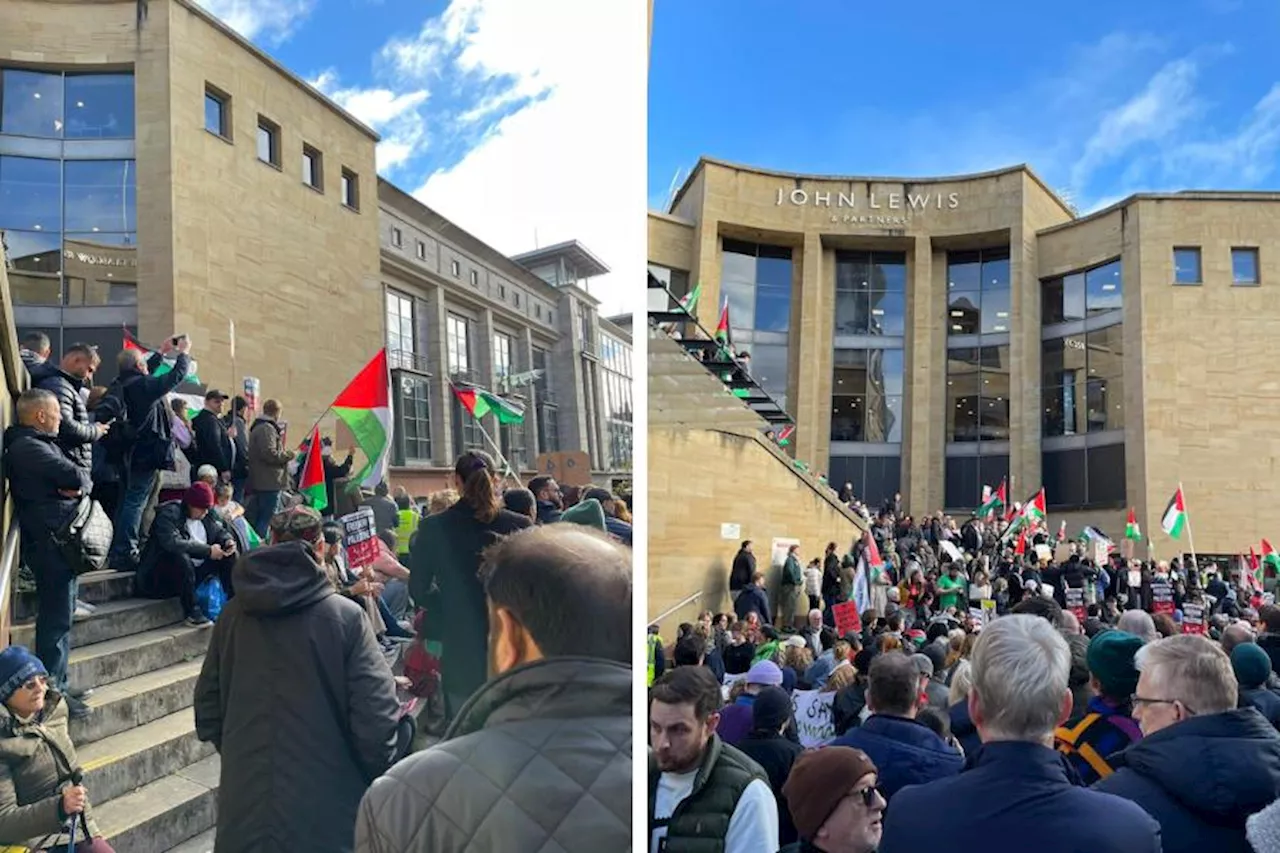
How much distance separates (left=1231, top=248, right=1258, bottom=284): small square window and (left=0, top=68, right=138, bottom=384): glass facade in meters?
32.5

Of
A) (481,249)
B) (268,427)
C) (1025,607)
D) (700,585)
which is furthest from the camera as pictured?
(700,585)

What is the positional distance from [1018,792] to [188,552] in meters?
1.88

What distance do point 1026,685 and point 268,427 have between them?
2.01 m

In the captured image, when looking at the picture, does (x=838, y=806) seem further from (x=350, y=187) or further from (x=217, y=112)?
(x=217, y=112)

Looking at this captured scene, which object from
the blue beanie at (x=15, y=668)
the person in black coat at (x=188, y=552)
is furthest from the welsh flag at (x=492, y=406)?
the blue beanie at (x=15, y=668)

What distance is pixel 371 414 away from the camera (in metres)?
2.42

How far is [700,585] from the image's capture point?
13148 mm

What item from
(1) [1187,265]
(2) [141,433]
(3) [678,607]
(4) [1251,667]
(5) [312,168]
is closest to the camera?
(5) [312,168]

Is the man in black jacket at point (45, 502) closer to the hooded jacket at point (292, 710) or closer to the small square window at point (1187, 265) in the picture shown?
the hooded jacket at point (292, 710)

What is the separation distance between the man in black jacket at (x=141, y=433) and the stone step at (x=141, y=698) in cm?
35

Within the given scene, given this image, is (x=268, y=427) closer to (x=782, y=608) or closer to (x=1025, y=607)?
(x=1025, y=607)

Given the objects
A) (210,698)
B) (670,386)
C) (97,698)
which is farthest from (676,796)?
(670,386)

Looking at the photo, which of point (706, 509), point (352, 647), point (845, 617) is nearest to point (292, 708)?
point (352, 647)

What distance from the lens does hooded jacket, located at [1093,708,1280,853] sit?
7.00 feet
